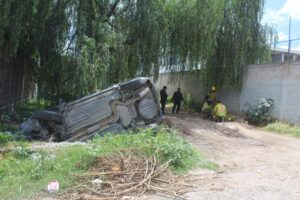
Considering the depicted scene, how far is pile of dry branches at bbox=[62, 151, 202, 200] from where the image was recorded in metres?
6.02

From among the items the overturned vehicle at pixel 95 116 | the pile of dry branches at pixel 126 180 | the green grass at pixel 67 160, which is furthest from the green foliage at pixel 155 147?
the overturned vehicle at pixel 95 116

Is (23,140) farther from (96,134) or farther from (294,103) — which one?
(294,103)

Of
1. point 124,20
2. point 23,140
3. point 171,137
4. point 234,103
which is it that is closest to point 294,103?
point 234,103

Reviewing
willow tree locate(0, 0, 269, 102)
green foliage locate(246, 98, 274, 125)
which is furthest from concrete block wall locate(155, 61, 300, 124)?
willow tree locate(0, 0, 269, 102)

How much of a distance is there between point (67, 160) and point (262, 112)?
11.2m

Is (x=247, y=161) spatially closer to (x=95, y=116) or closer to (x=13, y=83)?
(x=95, y=116)

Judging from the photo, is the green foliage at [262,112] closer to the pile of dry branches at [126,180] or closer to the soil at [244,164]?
the soil at [244,164]

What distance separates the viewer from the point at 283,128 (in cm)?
1502

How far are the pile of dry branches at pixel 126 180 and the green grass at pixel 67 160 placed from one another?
0.23 m

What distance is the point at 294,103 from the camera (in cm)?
1573

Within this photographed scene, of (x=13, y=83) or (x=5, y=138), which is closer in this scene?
(x=5, y=138)

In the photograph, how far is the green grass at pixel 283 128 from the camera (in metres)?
14.4

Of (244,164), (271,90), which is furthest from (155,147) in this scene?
(271,90)

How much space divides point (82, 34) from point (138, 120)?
4169mm
